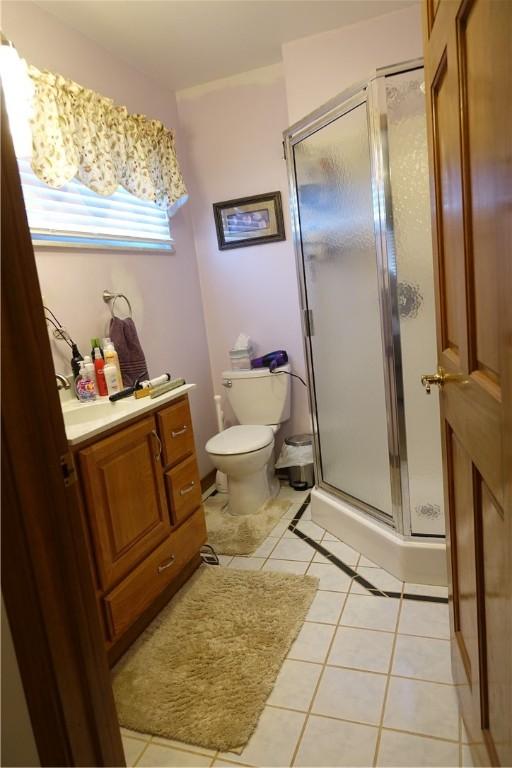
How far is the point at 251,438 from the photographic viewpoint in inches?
102

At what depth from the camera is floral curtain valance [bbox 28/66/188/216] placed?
1800 mm

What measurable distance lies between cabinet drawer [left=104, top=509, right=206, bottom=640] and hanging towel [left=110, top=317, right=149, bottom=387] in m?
0.71

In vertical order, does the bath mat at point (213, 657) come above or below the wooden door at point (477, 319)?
below

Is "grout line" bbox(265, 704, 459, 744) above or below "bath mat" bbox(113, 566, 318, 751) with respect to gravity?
below

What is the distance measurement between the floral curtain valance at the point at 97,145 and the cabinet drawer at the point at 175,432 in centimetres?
99

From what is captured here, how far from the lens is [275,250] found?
2939 mm

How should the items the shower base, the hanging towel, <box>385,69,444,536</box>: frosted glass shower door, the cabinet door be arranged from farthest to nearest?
1. the hanging towel
2. the shower base
3. <box>385,69,444,536</box>: frosted glass shower door
4. the cabinet door

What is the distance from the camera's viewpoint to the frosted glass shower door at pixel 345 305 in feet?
6.53

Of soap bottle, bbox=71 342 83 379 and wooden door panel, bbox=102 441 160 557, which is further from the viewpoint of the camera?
soap bottle, bbox=71 342 83 379

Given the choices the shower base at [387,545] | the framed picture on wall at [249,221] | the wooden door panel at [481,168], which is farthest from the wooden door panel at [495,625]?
the framed picture on wall at [249,221]

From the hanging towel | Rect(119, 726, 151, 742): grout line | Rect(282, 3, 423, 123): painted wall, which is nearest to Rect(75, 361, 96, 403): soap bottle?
the hanging towel

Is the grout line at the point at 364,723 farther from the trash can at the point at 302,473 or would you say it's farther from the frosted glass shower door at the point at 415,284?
the trash can at the point at 302,473

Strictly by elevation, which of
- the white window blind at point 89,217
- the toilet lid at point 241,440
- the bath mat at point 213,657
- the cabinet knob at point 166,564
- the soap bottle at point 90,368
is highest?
the white window blind at point 89,217

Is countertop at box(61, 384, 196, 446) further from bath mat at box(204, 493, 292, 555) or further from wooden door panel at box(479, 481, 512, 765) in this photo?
wooden door panel at box(479, 481, 512, 765)
